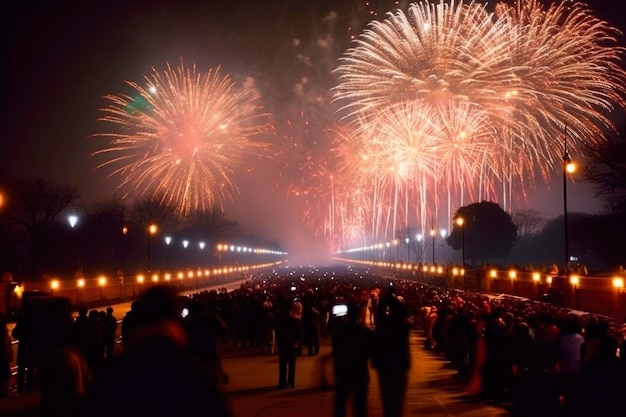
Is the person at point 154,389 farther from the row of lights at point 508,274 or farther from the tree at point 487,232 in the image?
the tree at point 487,232

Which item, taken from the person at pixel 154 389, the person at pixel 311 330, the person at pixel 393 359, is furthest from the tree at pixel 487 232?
the person at pixel 154 389

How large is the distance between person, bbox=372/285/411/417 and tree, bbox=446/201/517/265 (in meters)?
98.1

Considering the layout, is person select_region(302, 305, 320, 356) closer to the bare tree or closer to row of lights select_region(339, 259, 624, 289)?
row of lights select_region(339, 259, 624, 289)

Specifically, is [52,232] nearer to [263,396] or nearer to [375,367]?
[263,396]

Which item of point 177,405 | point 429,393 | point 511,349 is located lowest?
point 429,393

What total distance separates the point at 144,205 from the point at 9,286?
83.7 metres

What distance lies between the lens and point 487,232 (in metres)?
106

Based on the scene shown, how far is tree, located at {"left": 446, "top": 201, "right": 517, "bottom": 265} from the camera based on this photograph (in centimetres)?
10575

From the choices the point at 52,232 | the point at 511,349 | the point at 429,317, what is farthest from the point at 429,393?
the point at 52,232

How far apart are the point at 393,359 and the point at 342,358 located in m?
0.78

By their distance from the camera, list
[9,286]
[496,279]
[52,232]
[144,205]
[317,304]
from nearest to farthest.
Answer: [317,304] → [9,286] → [496,279] → [52,232] → [144,205]

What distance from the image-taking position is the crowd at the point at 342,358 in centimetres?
264

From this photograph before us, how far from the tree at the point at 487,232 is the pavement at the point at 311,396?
8801cm

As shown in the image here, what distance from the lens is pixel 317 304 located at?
82.5 feet
